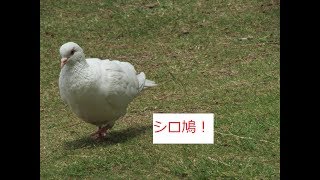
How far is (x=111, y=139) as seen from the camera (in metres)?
6.05

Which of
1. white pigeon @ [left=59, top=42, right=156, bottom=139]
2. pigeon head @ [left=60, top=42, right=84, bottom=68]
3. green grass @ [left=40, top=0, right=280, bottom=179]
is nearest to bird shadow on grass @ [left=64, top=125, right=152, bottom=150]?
green grass @ [left=40, top=0, right=280, bottom=179]

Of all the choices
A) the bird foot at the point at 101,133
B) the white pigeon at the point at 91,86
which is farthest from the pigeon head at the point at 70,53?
the bird foot at the point at 101,133

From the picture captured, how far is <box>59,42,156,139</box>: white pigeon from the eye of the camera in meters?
5.48

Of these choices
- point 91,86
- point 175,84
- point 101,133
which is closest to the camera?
point 91,86

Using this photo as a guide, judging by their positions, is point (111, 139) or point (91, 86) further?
point (111, 139)

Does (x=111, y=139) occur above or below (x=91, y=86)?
below

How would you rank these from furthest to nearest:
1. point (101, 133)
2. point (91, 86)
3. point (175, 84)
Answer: point (175, 84)
point (101, 133)
point (91, 86)

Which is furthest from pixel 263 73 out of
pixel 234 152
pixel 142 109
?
pixel 234 152

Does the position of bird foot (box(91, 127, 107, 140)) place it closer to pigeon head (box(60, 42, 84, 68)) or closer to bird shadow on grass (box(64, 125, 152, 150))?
bird shadow on grass (box(64, 125, 152, 150))

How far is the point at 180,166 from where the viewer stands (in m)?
5.33

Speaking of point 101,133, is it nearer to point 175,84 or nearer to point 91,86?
point 91,86

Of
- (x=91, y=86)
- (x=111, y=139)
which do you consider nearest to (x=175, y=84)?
(x=111, y=139)

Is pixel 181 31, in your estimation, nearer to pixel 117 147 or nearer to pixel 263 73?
pixel 263 73

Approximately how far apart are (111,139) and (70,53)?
3.28 feet
